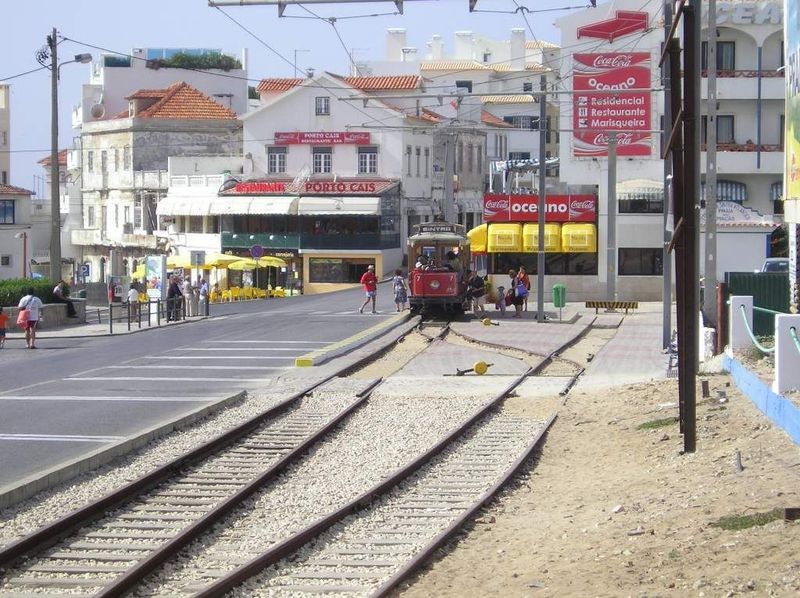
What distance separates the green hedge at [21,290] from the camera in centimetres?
4269

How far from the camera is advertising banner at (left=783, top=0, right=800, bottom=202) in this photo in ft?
76.0

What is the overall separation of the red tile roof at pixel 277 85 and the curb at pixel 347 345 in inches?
1750

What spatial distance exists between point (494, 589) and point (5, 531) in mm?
5075

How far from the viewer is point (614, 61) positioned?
53.4 metres

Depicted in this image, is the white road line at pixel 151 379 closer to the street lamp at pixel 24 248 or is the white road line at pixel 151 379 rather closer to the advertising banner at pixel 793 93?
the advertising banner at pixel 793 93

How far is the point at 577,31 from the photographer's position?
56.1 meters

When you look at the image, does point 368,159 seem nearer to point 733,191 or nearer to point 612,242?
point 733,191

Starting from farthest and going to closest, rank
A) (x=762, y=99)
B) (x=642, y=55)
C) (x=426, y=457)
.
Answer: (x=762, y=99) → (x=642, y=55) → (x=426, y=457)

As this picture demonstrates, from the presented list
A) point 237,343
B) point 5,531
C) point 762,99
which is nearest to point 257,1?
point 5,531

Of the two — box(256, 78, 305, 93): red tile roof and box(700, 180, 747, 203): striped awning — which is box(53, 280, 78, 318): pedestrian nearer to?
box(700, 180, 747, 203): striped awning

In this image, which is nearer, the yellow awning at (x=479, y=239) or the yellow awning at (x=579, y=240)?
the yellow awning at (x=579, y=240)

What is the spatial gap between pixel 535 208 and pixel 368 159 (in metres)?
30.0

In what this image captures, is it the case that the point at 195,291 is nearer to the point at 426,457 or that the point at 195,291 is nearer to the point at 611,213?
the point at 611,213

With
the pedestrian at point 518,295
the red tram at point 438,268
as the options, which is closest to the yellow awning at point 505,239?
the red tram at point 438,268
